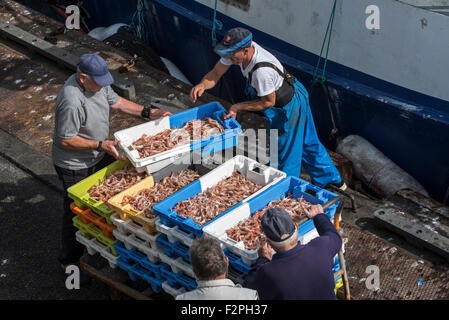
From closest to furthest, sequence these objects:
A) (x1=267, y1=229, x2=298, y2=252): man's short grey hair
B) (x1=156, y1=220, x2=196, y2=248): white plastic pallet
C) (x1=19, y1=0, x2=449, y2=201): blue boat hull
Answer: (x1=267, y1=229, x2=298, y2=252): man's short grey hair < (x1=156, y1=220, x2=196, y2=248): white plastic pallet < (x1=19, y1=0, x2=449, y2=201): blue boat hull

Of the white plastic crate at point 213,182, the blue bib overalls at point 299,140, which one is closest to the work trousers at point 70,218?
the white plastic crate at point 213,182

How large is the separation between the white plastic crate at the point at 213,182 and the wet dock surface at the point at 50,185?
1290mm

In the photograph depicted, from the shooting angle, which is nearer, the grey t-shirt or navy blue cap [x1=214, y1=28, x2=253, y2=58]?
the grey t-shirt

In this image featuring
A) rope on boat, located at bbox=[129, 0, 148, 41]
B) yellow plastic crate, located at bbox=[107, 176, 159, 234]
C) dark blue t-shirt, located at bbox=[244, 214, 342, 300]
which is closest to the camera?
dark blue t-shirt, located at bbox=[244, 214, 342, 300]

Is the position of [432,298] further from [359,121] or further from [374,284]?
[359,121]

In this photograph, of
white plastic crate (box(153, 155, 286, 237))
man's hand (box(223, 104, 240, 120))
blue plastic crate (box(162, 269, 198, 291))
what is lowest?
blue plastic crate (box(162, 269, 198, 291))

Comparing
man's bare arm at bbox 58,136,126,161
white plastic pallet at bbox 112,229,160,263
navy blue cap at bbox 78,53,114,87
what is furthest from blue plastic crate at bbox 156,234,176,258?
navy blue cap at bbox 78,53,114,87

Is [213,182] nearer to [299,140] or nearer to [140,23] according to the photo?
[299,140]

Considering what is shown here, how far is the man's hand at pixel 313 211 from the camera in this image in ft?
13.9

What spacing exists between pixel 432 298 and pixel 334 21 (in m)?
3.65

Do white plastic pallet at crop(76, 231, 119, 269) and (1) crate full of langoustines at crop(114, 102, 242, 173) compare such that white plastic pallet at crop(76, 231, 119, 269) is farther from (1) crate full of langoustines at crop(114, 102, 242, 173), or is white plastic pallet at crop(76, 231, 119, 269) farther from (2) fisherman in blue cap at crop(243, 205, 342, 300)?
(2) fisherman in blue cap at crop(243, 205, 342, 300)

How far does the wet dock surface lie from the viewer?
5.21 m

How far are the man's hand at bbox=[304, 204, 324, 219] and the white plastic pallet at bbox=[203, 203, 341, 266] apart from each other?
0.50ft

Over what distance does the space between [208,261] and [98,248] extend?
1919 millimetres
